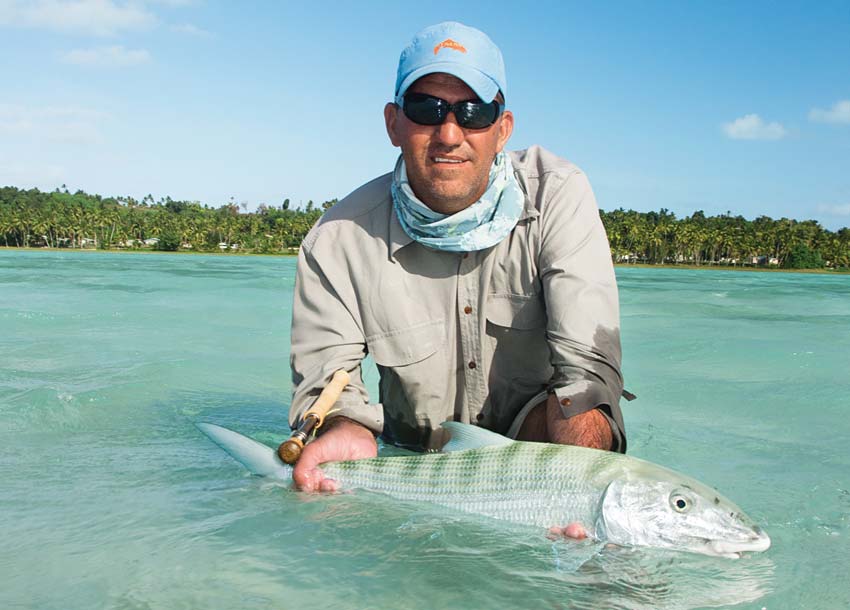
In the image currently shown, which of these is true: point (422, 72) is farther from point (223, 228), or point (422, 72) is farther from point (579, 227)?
point (223, 228)

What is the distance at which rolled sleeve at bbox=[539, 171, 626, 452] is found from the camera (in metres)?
3.35

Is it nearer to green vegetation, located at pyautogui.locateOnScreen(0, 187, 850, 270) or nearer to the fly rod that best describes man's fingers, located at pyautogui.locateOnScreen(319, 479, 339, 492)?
the fly rod

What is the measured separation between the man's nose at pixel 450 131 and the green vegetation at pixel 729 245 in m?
101

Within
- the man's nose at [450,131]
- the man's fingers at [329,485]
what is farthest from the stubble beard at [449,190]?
the man's fingers at [329,485]

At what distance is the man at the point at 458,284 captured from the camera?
3.47 meters

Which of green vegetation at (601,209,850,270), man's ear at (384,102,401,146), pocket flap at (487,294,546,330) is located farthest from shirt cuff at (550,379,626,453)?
green vegetation at (601,209,850,270)

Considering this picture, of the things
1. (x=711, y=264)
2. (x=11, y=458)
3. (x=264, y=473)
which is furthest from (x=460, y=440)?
(x=711, y=264)

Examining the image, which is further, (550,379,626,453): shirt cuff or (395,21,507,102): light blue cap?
(395,21,507,102): light blue cap

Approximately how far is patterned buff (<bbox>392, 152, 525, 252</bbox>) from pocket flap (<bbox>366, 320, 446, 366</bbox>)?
0.41 metres

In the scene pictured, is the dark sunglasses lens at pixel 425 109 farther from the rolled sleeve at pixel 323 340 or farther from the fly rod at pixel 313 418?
the fly rod at pixel 313 418

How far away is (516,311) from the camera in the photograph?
12.7ft

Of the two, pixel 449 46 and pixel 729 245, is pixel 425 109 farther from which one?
pixel 729 245

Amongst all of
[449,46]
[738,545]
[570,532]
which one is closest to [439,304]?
[449,46]

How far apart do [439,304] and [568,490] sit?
1343mm
